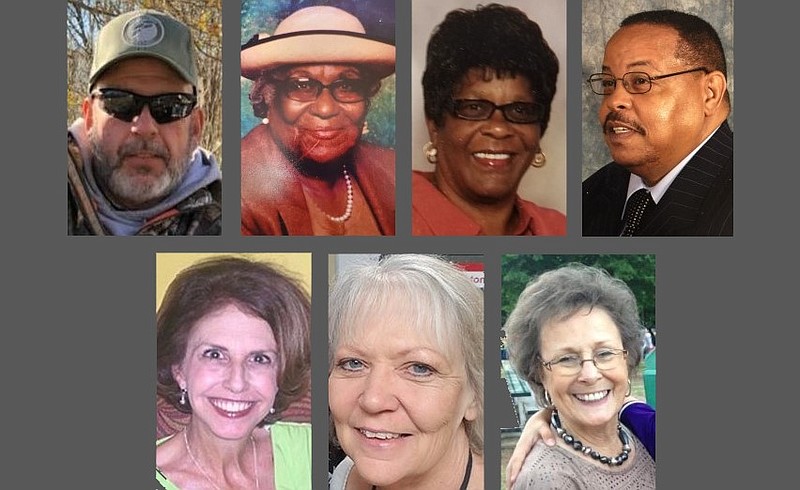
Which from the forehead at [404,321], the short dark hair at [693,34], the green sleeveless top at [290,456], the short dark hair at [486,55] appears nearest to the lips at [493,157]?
the short dark hair at [486,55]

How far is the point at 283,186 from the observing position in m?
5.66

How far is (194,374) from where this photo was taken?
18.0ft

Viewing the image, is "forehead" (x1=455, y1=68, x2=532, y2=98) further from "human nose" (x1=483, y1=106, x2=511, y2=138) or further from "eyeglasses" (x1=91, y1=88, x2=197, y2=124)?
"eyeglasses" (x1=91, y1=88, x2=197, y2=124)

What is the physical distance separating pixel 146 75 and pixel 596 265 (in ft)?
7.85

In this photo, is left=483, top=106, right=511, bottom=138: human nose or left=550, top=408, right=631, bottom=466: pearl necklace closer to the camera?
left=550, top=408, right=631, bottom=466: pearl necklace

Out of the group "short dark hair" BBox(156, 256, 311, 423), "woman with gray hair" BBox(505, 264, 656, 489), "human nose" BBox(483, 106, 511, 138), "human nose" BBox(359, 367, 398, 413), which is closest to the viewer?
"human nose" BBox(359, 367, 398, 413)

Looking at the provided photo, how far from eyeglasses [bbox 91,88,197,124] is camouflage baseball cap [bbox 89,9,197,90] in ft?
0.35

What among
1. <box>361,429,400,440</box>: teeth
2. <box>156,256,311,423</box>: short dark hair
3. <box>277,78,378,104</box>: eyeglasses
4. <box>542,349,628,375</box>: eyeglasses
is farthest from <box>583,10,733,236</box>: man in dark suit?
<box>156,256,311,423</box>: short dark hair

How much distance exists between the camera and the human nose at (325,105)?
221 inches

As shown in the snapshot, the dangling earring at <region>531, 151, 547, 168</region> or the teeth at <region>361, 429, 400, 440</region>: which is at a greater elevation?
the dangling earring at <region>531, 151, 547, 168</region>

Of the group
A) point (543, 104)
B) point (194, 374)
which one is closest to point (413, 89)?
point (543, 104)

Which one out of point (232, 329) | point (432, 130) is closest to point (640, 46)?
point (432, 130)

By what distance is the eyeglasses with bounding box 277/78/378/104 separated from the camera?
5.62 m

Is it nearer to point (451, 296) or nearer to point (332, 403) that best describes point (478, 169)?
point (451, 296)
